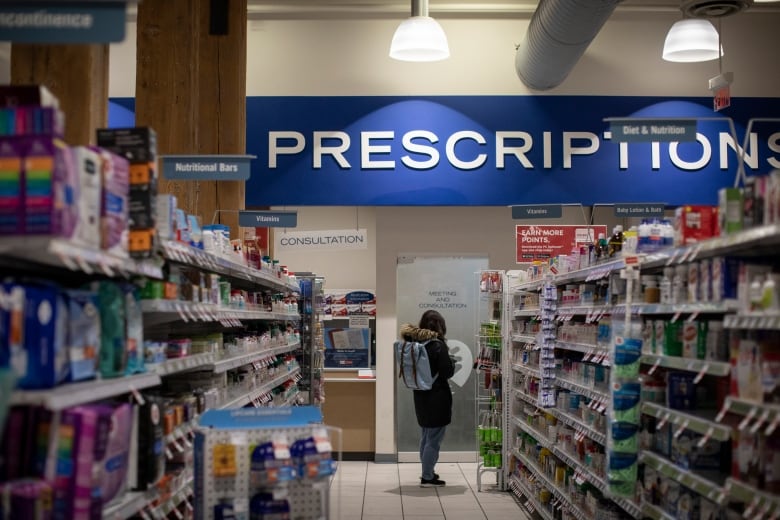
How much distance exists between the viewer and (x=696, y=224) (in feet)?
13.3

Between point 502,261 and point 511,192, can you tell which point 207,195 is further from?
point 502,261

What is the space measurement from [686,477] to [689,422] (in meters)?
0.25

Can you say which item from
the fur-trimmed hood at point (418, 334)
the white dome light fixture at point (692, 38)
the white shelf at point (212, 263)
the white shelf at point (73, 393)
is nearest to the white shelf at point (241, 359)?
the white shelf at point (212, 263)

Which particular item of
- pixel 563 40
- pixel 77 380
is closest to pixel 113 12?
pixel 77 380

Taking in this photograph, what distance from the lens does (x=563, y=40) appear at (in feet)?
27.0

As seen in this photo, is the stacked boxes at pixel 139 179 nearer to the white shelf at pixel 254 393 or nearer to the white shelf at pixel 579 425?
the white shelf at pixel 254 393

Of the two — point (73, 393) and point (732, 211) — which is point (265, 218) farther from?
point (73, 393)

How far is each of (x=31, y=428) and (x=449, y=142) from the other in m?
8.03

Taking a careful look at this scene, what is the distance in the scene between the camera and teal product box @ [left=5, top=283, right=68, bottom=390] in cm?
246

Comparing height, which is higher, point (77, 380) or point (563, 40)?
point (563, 40)

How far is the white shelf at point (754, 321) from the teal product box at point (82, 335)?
92.6 inches

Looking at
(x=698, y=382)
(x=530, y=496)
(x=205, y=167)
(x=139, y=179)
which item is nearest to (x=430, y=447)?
(x=530, y=496)

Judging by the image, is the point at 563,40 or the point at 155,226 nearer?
the point at 155,226

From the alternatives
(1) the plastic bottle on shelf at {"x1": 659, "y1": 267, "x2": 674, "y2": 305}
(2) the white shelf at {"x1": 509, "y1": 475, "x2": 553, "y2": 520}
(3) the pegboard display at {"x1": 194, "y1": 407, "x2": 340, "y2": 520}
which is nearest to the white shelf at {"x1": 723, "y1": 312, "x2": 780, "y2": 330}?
(1) the plastic bottle on shelf at {"x1": 659, "y1": 267, "x2": 674, "y2": 305}
